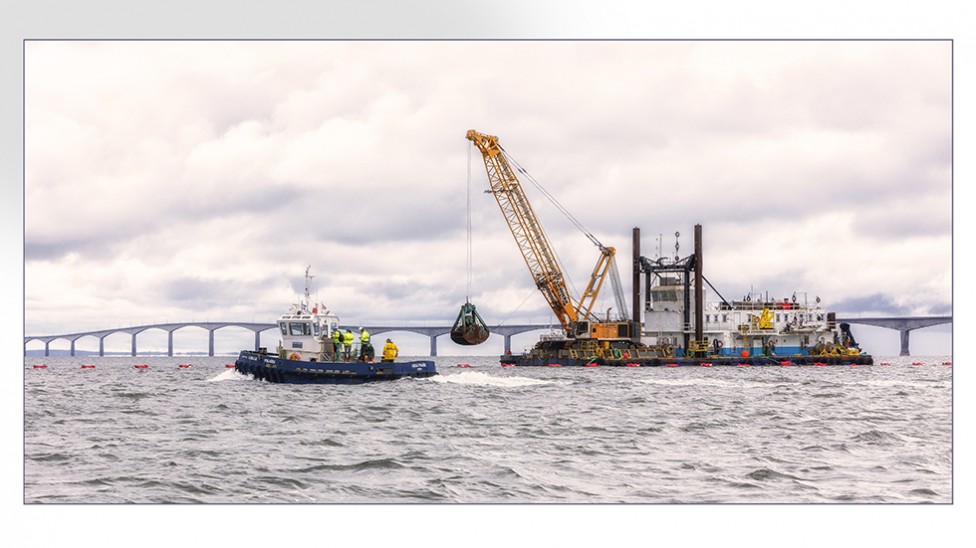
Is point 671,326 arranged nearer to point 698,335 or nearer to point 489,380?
point 698,335

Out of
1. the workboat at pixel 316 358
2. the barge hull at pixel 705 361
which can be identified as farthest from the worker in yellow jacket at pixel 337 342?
the barge hull at pixel 705 361

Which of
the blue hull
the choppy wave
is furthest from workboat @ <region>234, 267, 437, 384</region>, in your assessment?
the choppy wave

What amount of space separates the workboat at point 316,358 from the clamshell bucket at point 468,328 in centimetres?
1753

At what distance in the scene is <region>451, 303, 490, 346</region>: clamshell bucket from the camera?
6333 centimetres

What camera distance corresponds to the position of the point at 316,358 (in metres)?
44.3

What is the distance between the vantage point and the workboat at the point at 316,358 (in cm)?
4322

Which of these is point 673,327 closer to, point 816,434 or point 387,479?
point 816,434

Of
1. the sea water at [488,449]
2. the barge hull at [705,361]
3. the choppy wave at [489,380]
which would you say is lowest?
the barge hull at [705,361]

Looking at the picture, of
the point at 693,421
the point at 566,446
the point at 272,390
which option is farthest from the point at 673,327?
the point at 566,446

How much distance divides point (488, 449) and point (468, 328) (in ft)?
135

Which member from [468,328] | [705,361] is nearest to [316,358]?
[468,328]

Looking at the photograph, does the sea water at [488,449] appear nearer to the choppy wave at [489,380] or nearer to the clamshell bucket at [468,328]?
the choppy wave at [489,380]

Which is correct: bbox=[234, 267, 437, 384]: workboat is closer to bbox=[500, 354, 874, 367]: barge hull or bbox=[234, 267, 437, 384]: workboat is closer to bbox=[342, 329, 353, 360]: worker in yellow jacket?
bbox=[342, 329, 353, 360]: worker in yellow jacket

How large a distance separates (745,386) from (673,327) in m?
33.9
